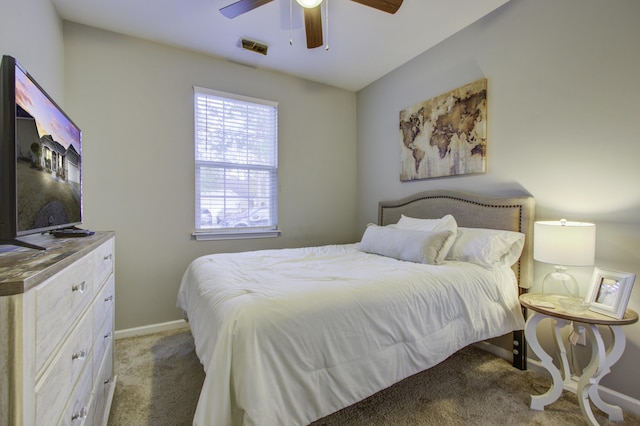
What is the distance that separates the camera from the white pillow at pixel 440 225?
2.16 m

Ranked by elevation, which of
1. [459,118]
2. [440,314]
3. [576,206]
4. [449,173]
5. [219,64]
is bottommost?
[440,314]

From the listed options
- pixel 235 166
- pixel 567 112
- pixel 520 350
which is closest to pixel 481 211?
pixel 567 112

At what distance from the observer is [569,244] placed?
168 centimetres

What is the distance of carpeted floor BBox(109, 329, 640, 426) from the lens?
1587 mm

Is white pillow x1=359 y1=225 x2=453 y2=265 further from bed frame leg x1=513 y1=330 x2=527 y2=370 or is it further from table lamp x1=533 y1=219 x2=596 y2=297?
bed frame leg x1=513 y1=330 x2=527 y2=370

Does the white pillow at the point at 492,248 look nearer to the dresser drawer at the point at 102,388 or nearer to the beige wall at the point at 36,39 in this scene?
the dresser drawer at the point at 102,388

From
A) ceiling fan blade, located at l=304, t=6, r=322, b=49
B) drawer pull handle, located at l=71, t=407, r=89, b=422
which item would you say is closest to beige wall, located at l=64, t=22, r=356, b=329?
ceiling fan blade, located at l=304, t=6, r=322, b=49

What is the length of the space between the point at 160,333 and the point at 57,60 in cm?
248

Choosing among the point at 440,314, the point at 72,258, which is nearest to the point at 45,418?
the point at 72,258

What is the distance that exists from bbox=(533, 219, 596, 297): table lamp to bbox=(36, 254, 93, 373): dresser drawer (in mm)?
2330

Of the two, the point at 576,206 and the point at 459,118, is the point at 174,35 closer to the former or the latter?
the point at 459,118

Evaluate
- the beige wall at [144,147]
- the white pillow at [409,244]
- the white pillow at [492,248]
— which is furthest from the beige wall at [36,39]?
the white pillow at [492,248]

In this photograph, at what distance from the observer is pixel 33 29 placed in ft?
6.05

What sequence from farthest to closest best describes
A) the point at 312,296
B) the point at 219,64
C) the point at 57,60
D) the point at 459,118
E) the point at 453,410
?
the point at 219,64
the point at 459,118
the point at 57,60
the point at 453,410
the point at 312,296
